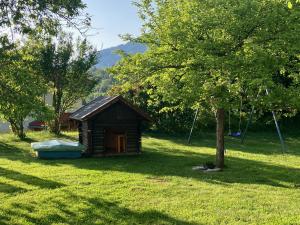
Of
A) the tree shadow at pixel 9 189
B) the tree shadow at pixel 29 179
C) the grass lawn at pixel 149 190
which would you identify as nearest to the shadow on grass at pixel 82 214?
the grass lawn at pixel 149 190

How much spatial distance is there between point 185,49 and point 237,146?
15.4m

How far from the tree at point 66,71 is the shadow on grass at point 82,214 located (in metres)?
26.2

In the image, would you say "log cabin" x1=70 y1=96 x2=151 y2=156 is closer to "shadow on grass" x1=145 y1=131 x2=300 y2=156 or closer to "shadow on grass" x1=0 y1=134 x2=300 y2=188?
"shadow on grass" x1=0 y1=134 x2=300 y2=188

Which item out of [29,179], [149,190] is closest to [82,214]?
[149,190]

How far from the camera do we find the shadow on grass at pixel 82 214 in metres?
11.3

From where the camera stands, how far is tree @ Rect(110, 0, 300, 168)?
54.6 ft

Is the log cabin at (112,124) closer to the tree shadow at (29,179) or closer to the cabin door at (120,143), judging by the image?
the cabin door at (120,143)

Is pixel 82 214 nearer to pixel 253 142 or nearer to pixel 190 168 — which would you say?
pixel 190 168

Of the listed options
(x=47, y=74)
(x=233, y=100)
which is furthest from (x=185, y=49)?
(x=47, y=74)

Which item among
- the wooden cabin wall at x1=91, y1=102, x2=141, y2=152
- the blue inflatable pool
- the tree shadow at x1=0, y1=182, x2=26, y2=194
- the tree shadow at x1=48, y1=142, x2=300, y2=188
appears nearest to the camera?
the tree shadow at x1=0, y1=182, x2=26, y2=194

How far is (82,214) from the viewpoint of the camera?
1195 cm

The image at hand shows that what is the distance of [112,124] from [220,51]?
404 inches

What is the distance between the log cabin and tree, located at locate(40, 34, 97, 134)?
14.1 metres

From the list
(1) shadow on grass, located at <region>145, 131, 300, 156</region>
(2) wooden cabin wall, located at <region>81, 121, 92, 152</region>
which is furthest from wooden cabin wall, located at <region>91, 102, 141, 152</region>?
(1) shadow on grass, located at <region>145, 131, 300, 156</region>
